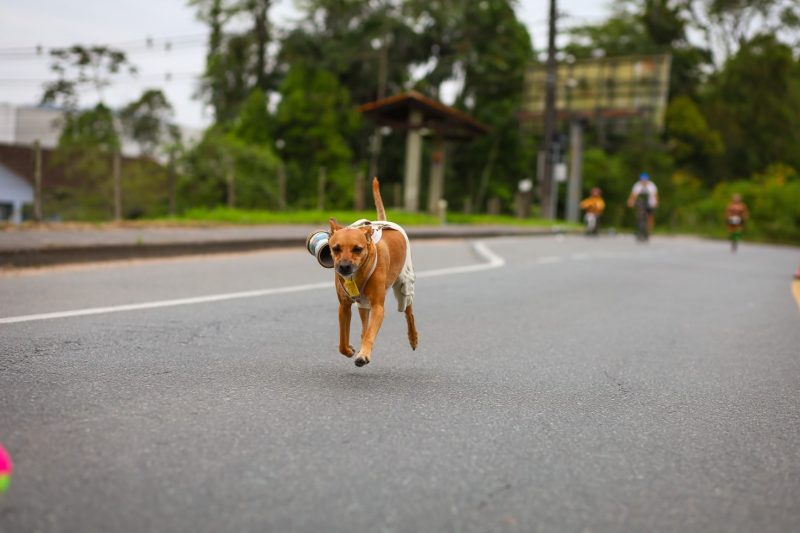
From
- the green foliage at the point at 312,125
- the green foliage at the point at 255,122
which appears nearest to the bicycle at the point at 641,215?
the green foliage at the point at 312,125

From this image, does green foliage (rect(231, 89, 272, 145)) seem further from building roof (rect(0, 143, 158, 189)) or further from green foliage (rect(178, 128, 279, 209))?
green foliage (rect(178, 128, 279, 209))

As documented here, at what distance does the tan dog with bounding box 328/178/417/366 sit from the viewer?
4328 millimetres

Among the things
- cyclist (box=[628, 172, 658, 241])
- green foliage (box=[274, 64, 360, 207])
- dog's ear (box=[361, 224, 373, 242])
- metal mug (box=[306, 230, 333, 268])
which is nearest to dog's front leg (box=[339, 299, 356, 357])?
metal mug (box=[306, 230, 333, 268])

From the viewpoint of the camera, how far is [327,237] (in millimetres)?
4699

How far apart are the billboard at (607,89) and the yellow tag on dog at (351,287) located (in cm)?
3620

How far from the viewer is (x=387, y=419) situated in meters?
3.96

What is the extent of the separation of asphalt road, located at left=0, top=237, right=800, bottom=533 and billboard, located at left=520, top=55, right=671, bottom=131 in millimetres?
34035

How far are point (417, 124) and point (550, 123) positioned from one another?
710 cm

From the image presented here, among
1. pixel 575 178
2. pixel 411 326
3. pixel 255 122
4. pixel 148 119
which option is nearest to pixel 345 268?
pixel 411 326

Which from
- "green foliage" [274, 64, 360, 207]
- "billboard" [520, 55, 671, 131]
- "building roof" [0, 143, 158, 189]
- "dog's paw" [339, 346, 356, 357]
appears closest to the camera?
"dog's paw" [339, 346, 356, 357]

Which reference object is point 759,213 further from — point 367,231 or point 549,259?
Answer: point 367,231

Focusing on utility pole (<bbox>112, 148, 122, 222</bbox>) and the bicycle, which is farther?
the bicycle

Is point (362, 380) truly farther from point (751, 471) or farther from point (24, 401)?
point (751, 471)

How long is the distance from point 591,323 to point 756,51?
55642 mm
